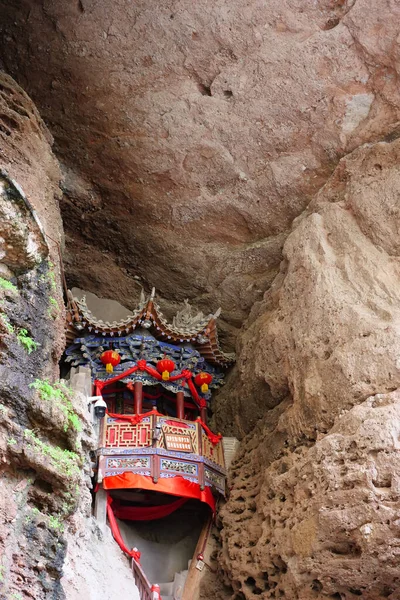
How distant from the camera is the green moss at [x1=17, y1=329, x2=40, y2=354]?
7305mm

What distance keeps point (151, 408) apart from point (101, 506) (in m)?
2.11

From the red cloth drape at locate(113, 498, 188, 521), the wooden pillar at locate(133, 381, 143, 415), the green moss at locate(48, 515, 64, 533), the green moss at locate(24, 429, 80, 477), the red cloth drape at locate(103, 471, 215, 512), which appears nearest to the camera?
the green moss at locate(48, 515, 64, 533)

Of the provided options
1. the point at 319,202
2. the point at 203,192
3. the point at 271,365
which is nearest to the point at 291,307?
the point at 271,365

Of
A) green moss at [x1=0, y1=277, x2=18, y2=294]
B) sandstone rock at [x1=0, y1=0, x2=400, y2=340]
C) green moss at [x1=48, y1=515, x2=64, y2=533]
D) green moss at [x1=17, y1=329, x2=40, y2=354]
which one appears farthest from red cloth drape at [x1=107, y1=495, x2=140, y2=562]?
sandstone rock at [x1=0, y1=0, x2=400, y2=340]

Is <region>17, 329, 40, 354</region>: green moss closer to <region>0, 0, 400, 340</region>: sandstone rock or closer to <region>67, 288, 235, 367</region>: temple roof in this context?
<region>67, 288, 235, 367</region>: temple roof

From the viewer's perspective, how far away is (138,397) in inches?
428

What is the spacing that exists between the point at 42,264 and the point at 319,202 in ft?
16.6

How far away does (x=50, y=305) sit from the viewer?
8.17m

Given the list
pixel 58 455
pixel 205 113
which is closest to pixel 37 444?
pixel 58 455

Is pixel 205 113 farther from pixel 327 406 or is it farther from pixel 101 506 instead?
pixel 101 506

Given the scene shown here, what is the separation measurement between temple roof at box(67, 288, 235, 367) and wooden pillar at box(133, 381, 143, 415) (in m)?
0.85

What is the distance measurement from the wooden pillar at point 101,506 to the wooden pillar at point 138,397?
1.37 m

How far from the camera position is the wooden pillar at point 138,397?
10734 mm

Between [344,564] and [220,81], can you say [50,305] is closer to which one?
[344,564]
